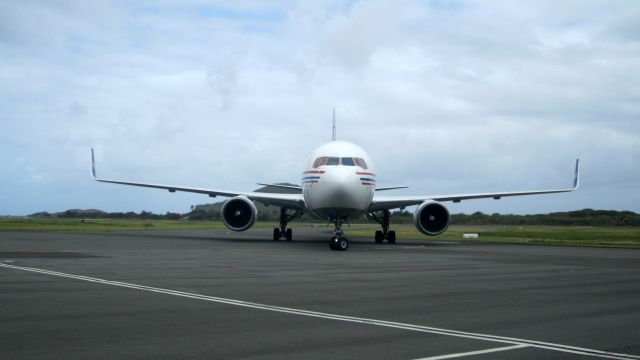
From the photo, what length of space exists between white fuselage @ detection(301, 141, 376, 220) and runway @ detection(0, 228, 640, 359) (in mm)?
9268

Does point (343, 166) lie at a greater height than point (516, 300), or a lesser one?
greater

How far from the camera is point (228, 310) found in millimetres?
9297

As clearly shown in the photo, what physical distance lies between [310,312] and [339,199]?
17.0 m

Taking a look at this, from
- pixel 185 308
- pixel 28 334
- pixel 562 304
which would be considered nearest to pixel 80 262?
pixel 185 308

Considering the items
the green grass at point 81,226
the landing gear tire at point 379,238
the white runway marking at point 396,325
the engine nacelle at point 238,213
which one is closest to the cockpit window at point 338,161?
the engine nacelle at point 238,213

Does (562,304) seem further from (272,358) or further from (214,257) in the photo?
(214,257)

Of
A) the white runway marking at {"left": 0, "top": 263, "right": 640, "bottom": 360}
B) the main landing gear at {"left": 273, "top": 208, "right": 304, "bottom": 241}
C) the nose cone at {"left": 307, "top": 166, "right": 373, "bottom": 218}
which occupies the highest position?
the nose cone at {"left": 307, "top": 166, "right": 373, "bottom": 218}

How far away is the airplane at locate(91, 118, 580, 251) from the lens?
2627 cm

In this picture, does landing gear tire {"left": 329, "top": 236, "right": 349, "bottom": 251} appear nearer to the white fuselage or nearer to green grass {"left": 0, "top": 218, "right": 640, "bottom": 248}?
the white fuselage

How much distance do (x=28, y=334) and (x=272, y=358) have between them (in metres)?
2.76

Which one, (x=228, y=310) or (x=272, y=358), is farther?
(x=228, y=310)

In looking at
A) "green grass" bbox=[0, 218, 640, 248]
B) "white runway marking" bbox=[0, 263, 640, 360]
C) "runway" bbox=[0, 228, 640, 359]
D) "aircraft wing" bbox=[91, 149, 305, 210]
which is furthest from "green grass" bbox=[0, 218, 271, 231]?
"white runway marking" bbox=[0, 263, 640, 360]

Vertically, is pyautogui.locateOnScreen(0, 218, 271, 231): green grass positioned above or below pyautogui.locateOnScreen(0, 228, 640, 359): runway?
above

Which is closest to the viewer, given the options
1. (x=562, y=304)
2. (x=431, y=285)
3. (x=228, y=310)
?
(x=228, y=310)
